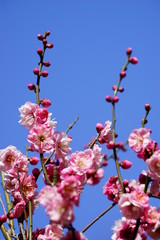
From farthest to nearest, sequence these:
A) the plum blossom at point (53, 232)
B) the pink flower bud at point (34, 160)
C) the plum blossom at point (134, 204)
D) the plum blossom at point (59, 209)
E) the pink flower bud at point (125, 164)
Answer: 1. the pink flower bud at point (34, 160)
2. the plum blossom at point (53, 232)
3. the pink flower bud at point (125, 164)
4. the plum blossom at point (134, 204)
5. the plum blossom at point (59, 209)

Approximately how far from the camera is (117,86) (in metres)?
1.84

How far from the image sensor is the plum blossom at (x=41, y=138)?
1995mm

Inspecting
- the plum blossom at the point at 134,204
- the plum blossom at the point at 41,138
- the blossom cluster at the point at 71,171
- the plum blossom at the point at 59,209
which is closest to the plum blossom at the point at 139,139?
the blossom cluster at the point at 71,171

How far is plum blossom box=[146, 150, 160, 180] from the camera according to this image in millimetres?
1669

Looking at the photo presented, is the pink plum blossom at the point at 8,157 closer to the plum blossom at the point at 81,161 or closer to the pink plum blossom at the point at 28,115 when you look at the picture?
the pink plum blossom at the point at 28,115

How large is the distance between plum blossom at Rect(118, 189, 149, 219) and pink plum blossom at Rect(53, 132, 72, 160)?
1.62 ft

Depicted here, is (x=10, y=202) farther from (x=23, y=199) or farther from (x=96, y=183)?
(x=96, y=183)

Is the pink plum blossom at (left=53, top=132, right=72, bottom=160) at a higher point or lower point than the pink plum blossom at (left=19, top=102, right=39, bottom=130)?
lower

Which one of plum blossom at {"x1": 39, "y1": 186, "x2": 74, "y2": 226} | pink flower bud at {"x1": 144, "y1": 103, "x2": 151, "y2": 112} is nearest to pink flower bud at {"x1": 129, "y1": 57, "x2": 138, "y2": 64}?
pink flower bud at {"x1": 144, "y1": 103, "x2": 151, "y2": 112}

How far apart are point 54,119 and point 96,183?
2.33 feet

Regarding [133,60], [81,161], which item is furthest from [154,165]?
[133,60]

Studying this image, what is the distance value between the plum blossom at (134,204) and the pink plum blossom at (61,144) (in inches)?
19.4

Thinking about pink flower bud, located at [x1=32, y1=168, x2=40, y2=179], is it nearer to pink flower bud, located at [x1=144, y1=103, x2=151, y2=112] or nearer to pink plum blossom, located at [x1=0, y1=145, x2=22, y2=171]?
pink plum blossom, located at [x1=0, y1=145, x2=22, y2=171]

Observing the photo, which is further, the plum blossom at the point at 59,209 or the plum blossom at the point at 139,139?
the plum blossom at the point at 139,139
